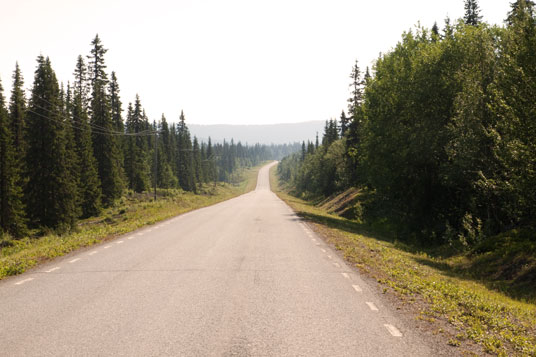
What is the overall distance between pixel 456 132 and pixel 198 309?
50.5 feet

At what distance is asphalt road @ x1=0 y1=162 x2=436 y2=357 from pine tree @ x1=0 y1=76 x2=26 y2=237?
24707mm

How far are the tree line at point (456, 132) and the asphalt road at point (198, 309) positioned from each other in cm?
770

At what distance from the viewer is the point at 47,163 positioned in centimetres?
3466

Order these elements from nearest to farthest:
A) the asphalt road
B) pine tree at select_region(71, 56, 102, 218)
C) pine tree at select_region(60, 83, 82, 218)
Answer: the asphalt road → pine tree at select_region(60, 83, 82, 218) → pine tree at select_region(71, 56, 102, 218)

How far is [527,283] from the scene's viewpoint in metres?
10.3

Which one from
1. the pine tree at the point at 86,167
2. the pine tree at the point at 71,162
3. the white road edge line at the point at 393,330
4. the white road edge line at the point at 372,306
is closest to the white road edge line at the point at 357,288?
the white road edge line at the point at 372,306

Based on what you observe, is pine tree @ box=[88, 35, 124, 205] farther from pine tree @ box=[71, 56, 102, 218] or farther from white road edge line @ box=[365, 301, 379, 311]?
white road edge line @ box=[365, 301, 379, 311]

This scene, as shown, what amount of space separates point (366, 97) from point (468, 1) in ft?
96.4

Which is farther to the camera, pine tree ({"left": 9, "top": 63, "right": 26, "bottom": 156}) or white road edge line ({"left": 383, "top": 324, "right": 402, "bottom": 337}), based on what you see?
pine tree ({"left": 9, "top": 63, "right": 26, "bottom": 156})

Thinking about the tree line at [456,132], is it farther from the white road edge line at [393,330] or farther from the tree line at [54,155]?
the tree line at [54,155]

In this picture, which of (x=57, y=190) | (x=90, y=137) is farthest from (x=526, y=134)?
(x=90, y=137)

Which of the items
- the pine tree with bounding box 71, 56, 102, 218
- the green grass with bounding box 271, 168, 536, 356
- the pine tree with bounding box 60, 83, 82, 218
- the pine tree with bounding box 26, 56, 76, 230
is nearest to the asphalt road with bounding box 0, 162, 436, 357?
the green grass with bounding box 271, 168, 536, 356

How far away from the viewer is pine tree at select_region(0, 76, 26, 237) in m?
30.1

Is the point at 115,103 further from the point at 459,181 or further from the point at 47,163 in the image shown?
the point at 459,181
